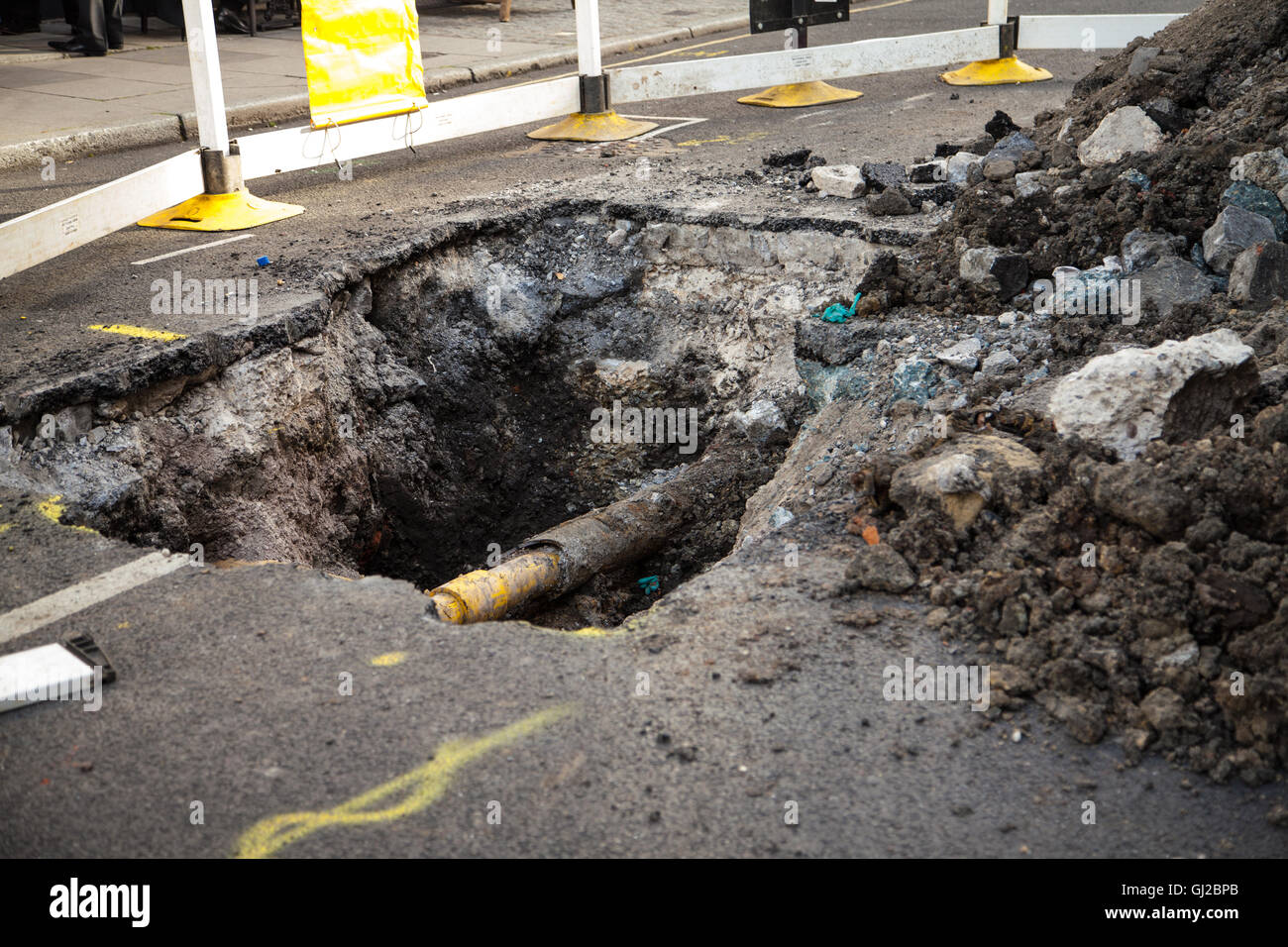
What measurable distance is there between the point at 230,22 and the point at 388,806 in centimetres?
1295

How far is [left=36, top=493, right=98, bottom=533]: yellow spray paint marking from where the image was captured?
396 centimetres

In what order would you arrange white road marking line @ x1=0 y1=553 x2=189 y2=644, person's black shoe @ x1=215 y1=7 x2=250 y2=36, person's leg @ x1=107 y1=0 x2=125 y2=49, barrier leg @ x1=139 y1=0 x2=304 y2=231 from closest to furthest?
white road marking line @ x1=0 y1=553 x2=189 y2=644 < barrier leg @ x1=139 y1=0 x2=304 y2=231 < person's leg @ x1=107 y1=0 x2=125 y2=49 < person's black shoe @ x1=215 y1=7 x2=250 y2=36

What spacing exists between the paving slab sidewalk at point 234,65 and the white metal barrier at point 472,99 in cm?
227

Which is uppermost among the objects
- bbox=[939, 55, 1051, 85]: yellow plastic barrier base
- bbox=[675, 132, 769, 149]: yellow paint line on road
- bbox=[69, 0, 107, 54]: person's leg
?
bbox=[69, 0, 107, 54]: person's leg

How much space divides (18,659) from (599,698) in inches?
64.2

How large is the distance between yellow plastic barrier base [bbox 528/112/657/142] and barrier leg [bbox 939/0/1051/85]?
3153 millimetres

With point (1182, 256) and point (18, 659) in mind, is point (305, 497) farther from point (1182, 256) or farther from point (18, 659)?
point (1182, 256)

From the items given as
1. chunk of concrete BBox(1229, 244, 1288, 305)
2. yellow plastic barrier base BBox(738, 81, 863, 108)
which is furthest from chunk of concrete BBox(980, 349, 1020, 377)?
yellow plastic barrier base BBox(738, 81, 863, 108)

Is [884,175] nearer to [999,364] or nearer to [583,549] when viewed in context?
[999,364]

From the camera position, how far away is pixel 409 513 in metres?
6.33

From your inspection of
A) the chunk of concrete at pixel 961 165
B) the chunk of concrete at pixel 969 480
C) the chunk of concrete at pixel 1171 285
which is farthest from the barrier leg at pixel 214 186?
the chunk of concrete at pixel 1171 285

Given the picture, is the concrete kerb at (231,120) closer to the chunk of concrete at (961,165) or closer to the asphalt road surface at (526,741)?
the asphalt road surface at (526,741)

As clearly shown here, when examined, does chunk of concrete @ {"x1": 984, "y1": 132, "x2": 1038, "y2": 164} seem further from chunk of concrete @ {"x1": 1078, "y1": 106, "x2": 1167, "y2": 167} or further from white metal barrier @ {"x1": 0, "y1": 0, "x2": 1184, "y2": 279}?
white metal barrier @ {"x1": 0, "y1": 0, "x2": 1184, "y2": 279}

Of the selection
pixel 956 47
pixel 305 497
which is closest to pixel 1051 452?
pixel 305 497
